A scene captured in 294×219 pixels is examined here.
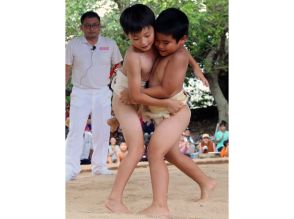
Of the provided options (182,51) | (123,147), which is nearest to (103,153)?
(123,147)

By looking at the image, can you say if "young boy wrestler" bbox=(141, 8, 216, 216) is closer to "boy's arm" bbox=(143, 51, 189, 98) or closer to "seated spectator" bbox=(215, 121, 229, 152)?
"boy's arm" bbox=(143, 51, 189, 98)

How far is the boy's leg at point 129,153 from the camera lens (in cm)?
453

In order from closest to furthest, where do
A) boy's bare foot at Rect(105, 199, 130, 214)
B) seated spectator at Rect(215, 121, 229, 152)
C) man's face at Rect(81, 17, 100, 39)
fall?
boy's bare foot at Rect(105, 199, 130, 214) < man's face at Rect(81, 17, 100, 39) < seated spectator at Rect(215, 121, 229, 152)

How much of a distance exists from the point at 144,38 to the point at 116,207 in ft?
3.54

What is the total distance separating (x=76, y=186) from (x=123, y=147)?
2.44m

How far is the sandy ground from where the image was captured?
15.3ft

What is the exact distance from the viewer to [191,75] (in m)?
11.3

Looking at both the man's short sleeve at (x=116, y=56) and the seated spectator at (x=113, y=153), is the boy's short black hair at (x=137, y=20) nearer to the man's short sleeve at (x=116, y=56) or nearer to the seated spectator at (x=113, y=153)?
the man's short sleeve at (x=116, y=56)

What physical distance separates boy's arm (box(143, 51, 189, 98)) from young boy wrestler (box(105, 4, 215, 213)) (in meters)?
0.05

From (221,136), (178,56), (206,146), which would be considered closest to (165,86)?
(178,56)

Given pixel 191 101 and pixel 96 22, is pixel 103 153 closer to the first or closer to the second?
pixel 96 22

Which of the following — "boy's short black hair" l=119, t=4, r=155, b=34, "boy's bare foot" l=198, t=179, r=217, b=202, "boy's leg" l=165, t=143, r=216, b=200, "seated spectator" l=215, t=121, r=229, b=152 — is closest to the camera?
"boy's short black hair" l=119, t=4, r=155, b=34

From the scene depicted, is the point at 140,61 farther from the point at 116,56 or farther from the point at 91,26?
the point at 116,56

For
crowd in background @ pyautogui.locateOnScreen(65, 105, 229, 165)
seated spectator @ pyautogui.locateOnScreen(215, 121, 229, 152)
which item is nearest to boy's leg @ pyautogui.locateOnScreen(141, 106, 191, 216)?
crowd in background @ pyautogui.locateOnScreen(65, 105, 229, 165)
